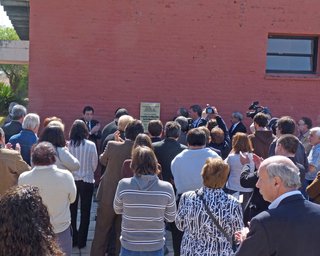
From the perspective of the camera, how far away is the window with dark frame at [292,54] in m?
11.3

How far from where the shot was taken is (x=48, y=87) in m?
10.2

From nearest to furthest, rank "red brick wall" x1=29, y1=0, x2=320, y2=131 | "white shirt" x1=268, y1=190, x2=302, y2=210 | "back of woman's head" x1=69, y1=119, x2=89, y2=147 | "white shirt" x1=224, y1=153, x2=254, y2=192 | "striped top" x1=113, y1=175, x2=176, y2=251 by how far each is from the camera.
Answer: "white shirt" x1=268, y1=190, x2=302, y2=210 < "striped top" x1=113, y1=175, x2=176, y2=251 < "white shirt" x1=224, y1=153, x2=254, y2=192 < "back of woman's head" x1=69, y1=119, x2=89, y2=147 < "red brick wall" x1=29, y1=0, x2=320, y2=131

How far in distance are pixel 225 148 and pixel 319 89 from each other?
496 centimetres

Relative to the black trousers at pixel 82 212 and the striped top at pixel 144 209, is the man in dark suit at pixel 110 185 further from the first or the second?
the striped top at pixel 144 209

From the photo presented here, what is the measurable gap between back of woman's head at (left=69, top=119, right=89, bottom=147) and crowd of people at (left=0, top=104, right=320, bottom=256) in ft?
0.08

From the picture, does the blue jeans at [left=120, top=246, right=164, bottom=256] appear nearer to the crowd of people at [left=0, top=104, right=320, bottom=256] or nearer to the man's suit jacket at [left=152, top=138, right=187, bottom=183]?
the crowd of people at [left=0, top=104, right=320, bottom=256]

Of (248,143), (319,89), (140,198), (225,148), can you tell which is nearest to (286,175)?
(140,198)

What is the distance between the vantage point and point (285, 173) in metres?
3.16

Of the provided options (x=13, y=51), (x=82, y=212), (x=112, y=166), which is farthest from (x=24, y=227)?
(x=13, y=51)

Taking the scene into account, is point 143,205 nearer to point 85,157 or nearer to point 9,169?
point 9,169

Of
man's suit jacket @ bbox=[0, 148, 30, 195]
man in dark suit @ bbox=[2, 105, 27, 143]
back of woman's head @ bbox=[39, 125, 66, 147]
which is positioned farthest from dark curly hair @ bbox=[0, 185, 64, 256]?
man in dark suit @ bbox=[2, 105, 27, 143]

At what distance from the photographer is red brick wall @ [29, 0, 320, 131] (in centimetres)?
1020

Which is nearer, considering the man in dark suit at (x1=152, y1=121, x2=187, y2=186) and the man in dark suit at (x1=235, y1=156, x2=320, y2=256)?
the man in dark suit at (x1=235, y1=156, x2=320, y2=256)

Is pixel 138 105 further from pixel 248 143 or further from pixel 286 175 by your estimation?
pixel 286 175
